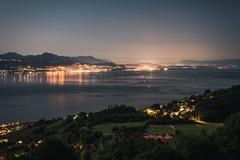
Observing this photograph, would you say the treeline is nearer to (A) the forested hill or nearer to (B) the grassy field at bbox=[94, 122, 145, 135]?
(B) the grassy field at bbox=[94, 122, 145, 135]

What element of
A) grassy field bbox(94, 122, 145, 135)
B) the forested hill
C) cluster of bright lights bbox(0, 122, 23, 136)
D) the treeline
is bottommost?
cluster of bright lights bbox(0, 122, 23, 136)

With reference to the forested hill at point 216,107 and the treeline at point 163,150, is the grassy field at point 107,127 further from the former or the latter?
the treeline at point 163,150

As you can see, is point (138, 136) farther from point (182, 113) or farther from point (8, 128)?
point (8, 128)

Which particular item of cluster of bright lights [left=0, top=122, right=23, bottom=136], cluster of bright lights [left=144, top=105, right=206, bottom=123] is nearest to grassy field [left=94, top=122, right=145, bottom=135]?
cluster of bright lights [left=144, top=105, right=206, bottom=123]

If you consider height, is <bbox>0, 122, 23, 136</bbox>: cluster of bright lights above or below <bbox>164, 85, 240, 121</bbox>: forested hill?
below

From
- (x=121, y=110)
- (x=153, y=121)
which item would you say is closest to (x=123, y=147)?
(x=153, y=121)

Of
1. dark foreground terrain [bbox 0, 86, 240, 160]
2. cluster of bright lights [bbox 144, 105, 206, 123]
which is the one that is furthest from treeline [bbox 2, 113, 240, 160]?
cluster of bright lights [bbox 144, 105, 206, 123]

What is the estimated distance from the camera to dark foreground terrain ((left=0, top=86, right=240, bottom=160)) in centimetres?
1059

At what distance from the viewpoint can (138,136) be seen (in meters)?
16.0

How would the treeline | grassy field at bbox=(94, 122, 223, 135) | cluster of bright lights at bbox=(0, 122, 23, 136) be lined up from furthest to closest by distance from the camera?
cluster of bright lights at bbox=(0, 122, 23, 136)
grassy field at bbox=(94, 122, 223, 135)
the treeline

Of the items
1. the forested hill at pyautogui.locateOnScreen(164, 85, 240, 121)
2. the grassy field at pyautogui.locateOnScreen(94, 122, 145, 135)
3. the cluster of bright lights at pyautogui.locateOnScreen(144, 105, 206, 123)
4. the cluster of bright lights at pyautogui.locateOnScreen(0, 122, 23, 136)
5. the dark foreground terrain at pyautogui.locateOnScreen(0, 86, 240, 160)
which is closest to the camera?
the dark foreground terrain at pyautogui.locateOnScreen(0, 86, 240, 160)

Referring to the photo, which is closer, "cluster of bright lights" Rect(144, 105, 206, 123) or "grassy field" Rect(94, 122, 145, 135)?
"grassy field" Rect(94, 122, 145, 135)

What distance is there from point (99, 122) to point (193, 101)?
37.9 ft

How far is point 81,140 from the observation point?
18.0m
